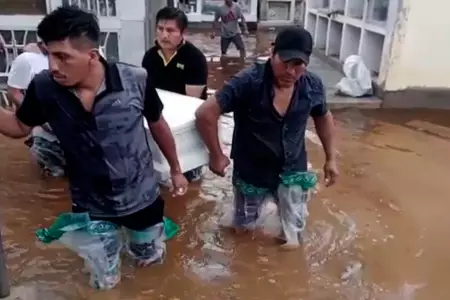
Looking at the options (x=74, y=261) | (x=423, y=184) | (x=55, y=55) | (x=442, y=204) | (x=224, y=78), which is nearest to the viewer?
(x=55, y=55)

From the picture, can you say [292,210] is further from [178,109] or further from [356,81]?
[356,81]

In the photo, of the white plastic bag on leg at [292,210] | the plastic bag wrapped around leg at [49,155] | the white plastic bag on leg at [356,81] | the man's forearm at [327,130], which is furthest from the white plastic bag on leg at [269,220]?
the white plastic bag on leg at [356,81]

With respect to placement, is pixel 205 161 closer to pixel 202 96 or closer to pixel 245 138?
pixel 245 138

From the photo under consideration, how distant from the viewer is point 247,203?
3.78 meters

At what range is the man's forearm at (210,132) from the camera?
344 centimetres

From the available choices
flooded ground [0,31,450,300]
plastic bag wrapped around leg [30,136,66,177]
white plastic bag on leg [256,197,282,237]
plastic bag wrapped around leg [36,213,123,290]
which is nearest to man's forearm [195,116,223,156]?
white plastic bag on leg [256,197,282,237]

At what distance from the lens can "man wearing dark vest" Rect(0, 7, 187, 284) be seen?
2.52 m

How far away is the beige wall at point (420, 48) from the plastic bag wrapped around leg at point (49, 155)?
189 inches

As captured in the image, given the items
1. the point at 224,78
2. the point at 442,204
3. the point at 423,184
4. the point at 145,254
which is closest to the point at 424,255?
the point at 442,204

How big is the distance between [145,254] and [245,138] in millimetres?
979

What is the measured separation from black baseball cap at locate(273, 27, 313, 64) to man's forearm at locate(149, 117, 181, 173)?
800 mm

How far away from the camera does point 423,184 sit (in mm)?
4934

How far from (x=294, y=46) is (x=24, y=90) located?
2389 mm

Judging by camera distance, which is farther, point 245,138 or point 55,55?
point 245,138
